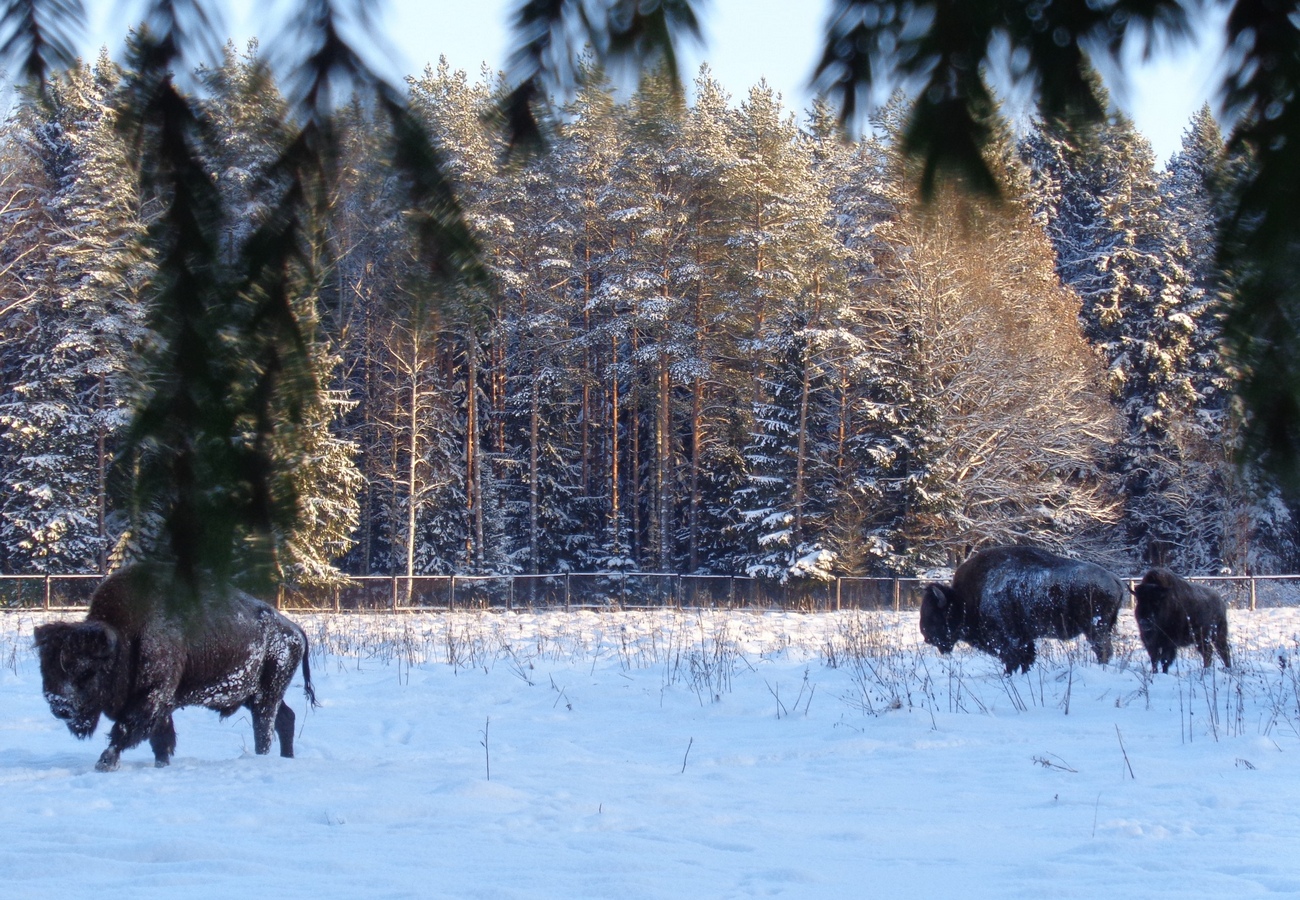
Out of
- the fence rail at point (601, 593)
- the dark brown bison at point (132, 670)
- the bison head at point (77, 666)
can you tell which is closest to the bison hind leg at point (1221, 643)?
the dark brown bison at point (132, 670)

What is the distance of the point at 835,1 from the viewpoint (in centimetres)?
189

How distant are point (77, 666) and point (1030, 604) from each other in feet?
30.0

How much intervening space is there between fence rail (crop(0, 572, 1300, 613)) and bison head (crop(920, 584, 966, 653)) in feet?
42.3

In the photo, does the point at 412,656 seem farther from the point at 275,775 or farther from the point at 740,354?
the point at 740,354

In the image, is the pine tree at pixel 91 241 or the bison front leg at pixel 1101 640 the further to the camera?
the bison front leg at pixel 1101 640

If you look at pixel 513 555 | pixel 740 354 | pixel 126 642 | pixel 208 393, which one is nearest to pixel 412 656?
pixel 126 642

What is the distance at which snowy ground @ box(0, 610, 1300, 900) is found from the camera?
4637 mm

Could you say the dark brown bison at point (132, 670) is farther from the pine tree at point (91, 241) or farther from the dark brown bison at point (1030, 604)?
the dark brown bison at point (1030, 604)

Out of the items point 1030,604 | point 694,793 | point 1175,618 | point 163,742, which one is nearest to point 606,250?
point 694,793

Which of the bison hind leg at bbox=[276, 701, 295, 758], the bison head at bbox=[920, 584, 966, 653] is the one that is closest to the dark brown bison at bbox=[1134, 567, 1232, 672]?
the bison head at bbox=[920, 584, 966, 653]

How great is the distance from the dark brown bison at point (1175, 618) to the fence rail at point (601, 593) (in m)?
14.0

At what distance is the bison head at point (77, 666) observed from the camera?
684 centimetres

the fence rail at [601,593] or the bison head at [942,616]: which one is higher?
the bison head at [942,616]

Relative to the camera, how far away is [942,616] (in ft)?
42.4
